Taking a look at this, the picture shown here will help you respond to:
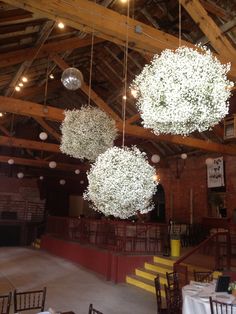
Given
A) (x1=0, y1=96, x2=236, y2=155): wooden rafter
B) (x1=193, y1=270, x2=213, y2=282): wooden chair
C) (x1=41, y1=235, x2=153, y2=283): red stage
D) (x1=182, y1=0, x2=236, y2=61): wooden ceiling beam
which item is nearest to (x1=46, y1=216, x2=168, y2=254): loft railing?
(x1=41, y1=235, x2=153, y2=283): red stage

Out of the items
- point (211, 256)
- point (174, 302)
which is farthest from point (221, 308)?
point (211, 256)

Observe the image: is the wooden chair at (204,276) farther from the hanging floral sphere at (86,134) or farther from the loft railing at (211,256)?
the hanging floral sphere at (86,134)

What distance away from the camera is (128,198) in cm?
331

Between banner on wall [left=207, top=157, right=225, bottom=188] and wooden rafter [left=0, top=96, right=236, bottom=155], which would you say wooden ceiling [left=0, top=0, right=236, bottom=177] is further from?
banner on wall [left=207, top=157, right=225, bottom=188]

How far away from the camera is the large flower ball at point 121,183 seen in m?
3.30

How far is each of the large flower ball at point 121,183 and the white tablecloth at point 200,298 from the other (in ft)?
4.97

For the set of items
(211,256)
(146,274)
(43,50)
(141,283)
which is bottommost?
(141,283)

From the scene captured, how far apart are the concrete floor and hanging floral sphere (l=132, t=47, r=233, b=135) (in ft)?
14.0

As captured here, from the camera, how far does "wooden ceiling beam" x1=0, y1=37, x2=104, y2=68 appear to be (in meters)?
6.43

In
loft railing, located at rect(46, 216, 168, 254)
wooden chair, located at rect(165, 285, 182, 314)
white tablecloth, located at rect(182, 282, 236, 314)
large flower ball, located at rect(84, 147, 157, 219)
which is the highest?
large flower ball, located at rect(84, 147, 157, 219)

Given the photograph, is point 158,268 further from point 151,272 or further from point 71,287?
point 71,287

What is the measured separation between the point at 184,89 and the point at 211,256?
6955mm

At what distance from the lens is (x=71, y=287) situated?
725 centimetres

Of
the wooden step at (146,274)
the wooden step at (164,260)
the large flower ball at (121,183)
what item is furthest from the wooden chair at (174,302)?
the wooden step at (164,260)
